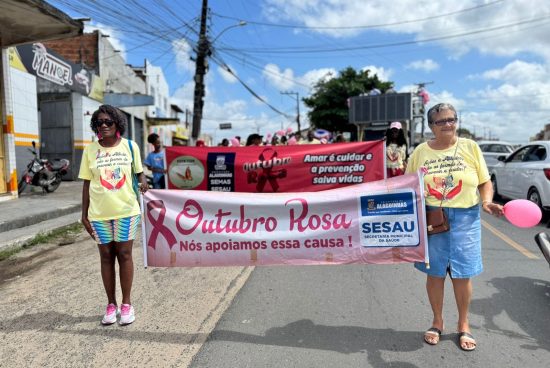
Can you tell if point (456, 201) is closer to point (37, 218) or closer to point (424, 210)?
point (424, 210)

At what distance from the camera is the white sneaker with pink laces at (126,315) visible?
11.9 ft

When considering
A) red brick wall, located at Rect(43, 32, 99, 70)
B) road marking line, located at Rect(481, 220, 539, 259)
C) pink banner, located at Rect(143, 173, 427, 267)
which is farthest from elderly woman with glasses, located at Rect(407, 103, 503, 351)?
red brick wall, located at Rect(43, 32, 99, 70)

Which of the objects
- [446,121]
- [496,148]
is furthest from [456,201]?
[496,148]

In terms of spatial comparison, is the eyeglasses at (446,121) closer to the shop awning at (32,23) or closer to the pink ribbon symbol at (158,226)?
the pink ribbon symbol at (158,226)

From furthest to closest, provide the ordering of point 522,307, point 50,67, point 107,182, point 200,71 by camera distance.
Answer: point 200,71, point 50,67, point 522,307, point 107,182

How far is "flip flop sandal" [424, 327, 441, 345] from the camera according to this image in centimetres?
321

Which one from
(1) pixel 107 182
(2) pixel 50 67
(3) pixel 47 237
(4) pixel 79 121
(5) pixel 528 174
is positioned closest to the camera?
(1) pixel 107 182

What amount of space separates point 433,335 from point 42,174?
11.5 metres

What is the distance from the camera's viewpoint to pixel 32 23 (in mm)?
9219

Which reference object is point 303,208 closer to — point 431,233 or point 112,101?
point 431,233

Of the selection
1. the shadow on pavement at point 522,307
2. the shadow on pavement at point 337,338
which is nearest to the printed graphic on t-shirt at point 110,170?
the shadow on pavement at point 337,338

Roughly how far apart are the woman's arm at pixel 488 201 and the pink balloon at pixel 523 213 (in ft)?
0.18

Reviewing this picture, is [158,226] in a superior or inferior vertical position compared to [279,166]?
inferior

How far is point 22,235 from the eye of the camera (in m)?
6.96
